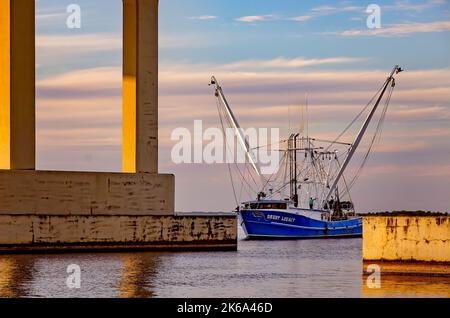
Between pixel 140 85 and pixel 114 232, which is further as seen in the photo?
pixel 140 85

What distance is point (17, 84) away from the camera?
126 ft

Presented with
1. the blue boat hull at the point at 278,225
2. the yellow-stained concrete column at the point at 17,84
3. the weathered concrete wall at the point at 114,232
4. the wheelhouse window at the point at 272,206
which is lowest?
the blue boat hull at the point at 278,225

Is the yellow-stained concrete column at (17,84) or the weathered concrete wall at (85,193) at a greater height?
the yellow-stained concrete column at (17,84)

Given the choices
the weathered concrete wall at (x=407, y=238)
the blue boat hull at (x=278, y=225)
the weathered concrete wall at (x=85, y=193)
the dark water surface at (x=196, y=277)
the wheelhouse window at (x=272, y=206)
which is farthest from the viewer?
the blue boat hull at (x=278, y=225)

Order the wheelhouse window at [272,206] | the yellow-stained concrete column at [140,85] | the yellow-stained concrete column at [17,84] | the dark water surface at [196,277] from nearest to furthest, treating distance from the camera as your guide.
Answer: the dark water surface at [196,277], the yellow-stained concrete column at [17,84], the yellow-stained concrete column at [140,85], the wheelhouse window at [272,206]

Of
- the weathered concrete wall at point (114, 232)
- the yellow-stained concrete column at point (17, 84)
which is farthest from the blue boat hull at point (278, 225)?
the yellow-stained concrete column at point (17, 84)

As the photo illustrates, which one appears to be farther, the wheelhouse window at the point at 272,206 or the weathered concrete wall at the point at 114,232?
the wheelhouse window at the point at 272,206

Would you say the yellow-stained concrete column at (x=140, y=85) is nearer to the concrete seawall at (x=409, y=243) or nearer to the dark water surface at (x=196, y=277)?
the dark water surface at (x=196, y=277)

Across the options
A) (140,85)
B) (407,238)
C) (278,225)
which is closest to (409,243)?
(407,238)

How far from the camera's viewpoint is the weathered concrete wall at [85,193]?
126 ft

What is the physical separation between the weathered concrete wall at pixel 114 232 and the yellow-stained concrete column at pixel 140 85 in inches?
79.2

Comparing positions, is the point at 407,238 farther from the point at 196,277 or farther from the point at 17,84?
the point at 17,84

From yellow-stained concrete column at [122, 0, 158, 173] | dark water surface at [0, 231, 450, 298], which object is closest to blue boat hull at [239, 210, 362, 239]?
dark water surface at [0, 231, 450, 298]

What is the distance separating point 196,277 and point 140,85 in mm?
11086
